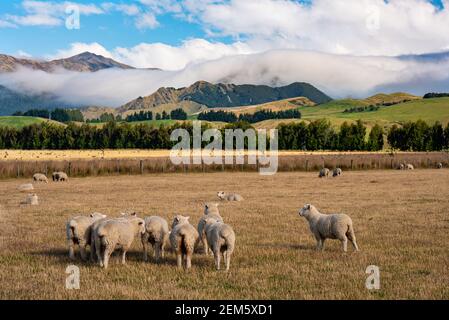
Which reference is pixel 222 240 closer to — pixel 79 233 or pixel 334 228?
pixel 334 228

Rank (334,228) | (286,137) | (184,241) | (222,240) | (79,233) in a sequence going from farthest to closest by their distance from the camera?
(286,137) → (334,228) → (79,233) → (184,241) → (222,240)

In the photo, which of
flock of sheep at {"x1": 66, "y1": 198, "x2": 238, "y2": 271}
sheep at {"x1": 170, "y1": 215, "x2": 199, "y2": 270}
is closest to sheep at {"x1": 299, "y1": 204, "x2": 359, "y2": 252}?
flock of sheep at {"x1": 66, "y1": 198, "x2": 238, "y2": 271}

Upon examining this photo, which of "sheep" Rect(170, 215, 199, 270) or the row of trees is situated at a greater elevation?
the row of trees

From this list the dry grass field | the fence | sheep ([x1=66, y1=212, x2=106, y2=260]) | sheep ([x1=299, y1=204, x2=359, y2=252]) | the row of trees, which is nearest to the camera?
the dry grass field

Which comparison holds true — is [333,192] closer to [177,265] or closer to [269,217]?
[269,217]

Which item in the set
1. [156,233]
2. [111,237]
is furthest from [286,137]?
[111,237]

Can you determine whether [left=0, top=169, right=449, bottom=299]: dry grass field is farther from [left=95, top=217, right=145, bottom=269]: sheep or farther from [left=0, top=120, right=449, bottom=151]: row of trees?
[left=0, top=120, right=449, bottom=151]: row of trees

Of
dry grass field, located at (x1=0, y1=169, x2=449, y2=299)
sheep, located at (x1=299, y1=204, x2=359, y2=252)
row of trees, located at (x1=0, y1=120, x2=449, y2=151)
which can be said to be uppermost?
row of trees, located at (x1=0, y1=120, x2=449, y2=151)

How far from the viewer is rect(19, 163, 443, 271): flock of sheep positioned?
13.2 meters

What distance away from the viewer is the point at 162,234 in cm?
1470

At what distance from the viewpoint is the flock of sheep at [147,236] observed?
13203 mm

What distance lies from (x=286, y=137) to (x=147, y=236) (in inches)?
5703

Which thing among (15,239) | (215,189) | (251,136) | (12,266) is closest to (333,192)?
(215,189)

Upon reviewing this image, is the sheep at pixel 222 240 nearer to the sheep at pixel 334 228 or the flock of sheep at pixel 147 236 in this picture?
the flock of sheep at pixel 147 236
